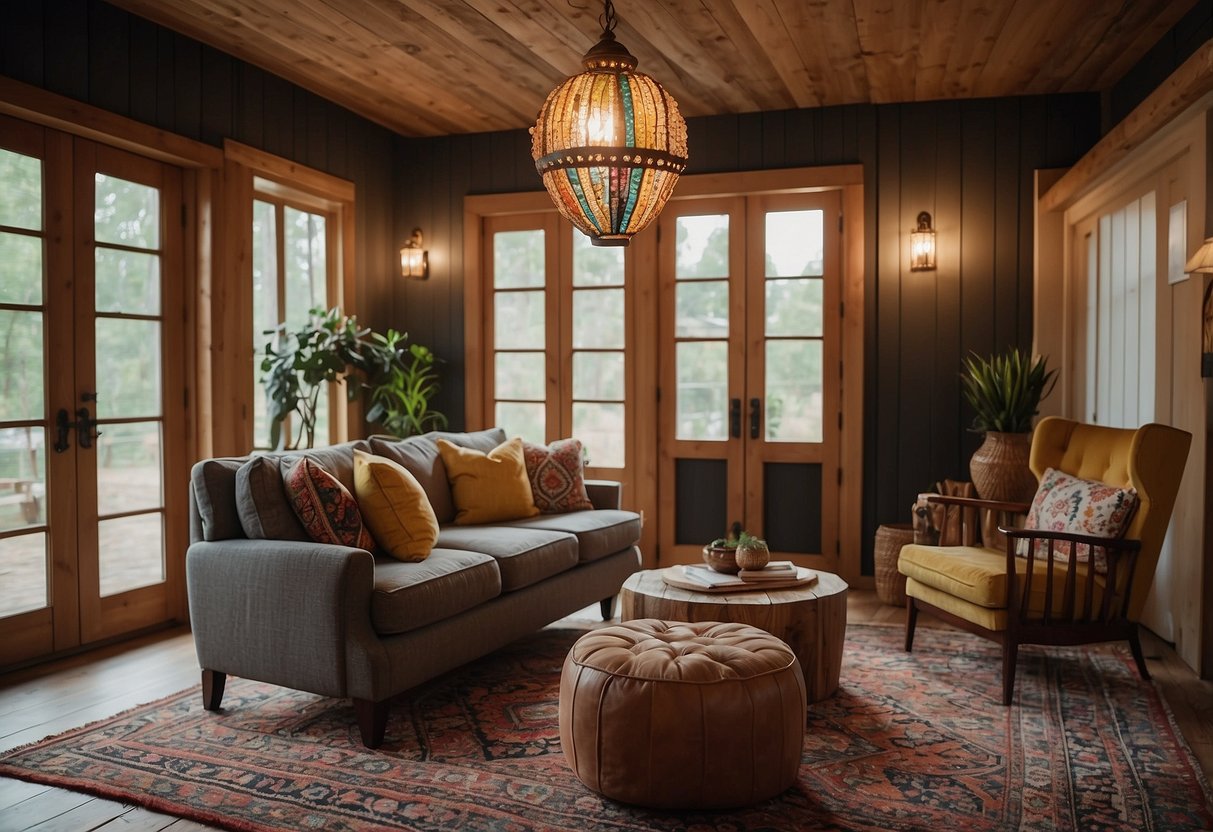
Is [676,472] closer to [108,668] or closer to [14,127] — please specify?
[108,668]

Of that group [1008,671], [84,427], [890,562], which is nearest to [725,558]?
[1008,671]

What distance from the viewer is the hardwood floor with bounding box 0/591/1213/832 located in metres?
2.52

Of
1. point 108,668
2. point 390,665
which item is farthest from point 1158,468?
point 108,668

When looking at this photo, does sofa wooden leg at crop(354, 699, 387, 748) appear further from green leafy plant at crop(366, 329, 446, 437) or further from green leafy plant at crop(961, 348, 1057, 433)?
green leafy plant at crop(961, 348, 1057, 433)

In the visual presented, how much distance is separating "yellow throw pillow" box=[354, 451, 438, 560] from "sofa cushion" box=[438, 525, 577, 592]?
0.94 ft

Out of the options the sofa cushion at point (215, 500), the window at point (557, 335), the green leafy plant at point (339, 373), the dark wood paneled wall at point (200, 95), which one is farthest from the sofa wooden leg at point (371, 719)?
the window at point (557, 335)

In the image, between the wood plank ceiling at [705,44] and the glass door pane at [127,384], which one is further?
the glass door pane at [127,384]

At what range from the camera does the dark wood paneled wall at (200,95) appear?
3.84 m

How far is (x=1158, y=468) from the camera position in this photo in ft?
11.6

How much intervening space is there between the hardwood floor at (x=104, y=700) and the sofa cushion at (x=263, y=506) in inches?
31.9

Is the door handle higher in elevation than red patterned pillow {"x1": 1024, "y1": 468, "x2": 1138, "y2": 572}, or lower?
higher

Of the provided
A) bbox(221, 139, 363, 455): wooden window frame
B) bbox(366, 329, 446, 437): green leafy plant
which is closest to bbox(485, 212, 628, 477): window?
bbox(366, 329, 446, 437): green leafy plant

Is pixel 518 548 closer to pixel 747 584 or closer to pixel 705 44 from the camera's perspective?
pixel 747 584

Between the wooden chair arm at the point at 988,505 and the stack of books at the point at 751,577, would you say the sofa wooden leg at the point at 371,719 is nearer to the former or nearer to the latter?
the stack of books at the point at 751,577
